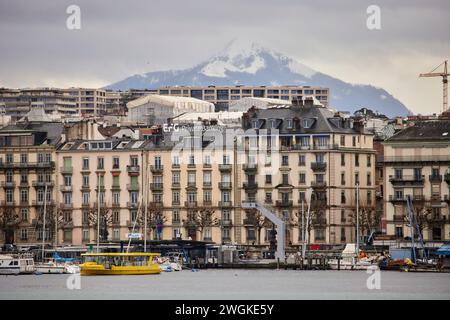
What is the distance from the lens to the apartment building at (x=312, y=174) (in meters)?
A: 169

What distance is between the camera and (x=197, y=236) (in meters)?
172

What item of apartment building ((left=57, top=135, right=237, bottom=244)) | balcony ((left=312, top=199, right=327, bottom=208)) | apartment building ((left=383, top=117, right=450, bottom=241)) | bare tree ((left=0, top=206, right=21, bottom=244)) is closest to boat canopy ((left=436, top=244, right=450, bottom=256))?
apartment building ((left=383, top=117, right=450, bottom=241))

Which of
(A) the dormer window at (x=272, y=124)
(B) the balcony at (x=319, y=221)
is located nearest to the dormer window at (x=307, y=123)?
(A) the dormer window at (x=272, y=124)

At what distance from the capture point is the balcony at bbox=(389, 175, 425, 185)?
163m

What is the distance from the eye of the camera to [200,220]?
171m

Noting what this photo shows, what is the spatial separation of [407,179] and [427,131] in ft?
14.1

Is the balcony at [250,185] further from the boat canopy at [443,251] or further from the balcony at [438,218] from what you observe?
the boat canopy at [443,251]

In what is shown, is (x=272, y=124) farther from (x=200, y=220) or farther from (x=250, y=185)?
(x=200, y=220)

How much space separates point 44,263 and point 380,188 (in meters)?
32.3

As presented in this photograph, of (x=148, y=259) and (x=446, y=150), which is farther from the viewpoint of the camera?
(x=446, y=150)
